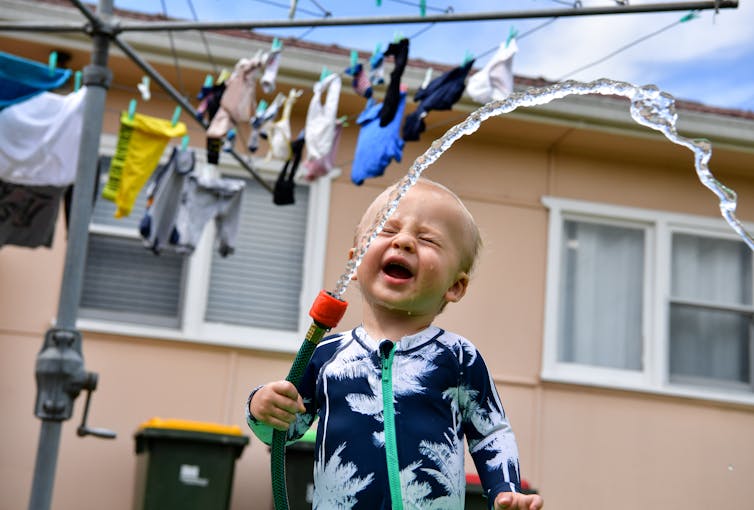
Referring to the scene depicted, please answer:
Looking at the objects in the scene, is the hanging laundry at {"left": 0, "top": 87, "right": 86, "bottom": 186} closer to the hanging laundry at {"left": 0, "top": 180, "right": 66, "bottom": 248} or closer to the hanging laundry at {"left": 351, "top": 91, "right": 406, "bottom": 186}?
the hanging laundry at {"left": 0, "top": 180, "right": 66, "bottom": 248}

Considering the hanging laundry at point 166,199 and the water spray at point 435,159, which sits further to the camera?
the hanging laundry at point 166,199

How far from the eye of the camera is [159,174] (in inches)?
281

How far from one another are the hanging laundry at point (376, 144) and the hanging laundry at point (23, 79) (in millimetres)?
1835

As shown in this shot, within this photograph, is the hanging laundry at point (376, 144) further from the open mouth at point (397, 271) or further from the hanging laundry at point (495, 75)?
the open mouth at point (397, 271)

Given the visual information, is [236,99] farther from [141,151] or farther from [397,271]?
→ [397,271]

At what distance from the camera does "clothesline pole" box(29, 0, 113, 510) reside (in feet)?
16.8

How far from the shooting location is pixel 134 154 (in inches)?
264

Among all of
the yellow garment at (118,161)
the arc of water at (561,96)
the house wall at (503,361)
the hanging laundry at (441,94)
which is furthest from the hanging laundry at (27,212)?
the arc of water at (561,96)

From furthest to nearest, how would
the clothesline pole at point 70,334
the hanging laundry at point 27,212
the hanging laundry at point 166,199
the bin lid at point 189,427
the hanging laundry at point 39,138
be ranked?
the hanging laundry at point 166,199, the hanging laundry at point 27,212, the bin lid at point 189,427, the hanging laundry at point 39,138, the clothesline pole at point 70,334

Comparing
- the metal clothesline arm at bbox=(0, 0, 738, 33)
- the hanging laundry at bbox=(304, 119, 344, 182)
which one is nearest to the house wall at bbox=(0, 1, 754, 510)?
the hanging laundry at bbox=(304, 119, 344, 182)

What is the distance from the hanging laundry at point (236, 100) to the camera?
6328 mm

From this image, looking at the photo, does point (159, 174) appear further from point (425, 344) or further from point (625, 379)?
point (425, 344)

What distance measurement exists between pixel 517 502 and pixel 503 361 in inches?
256

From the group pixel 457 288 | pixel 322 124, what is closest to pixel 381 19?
pixel 322 124
